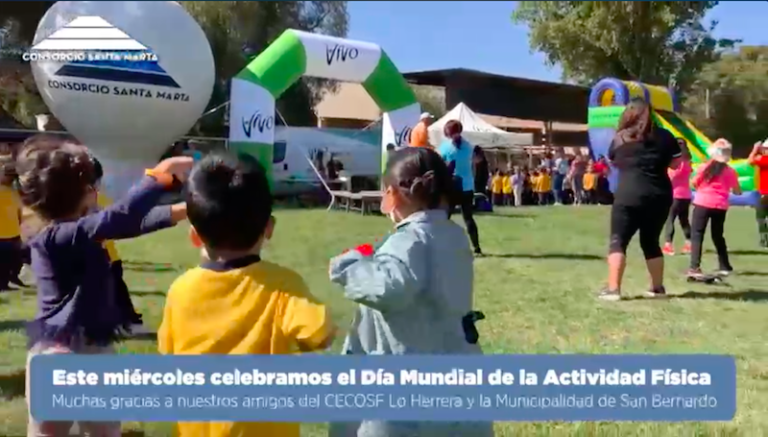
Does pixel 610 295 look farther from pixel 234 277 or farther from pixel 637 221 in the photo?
pixel 234 277

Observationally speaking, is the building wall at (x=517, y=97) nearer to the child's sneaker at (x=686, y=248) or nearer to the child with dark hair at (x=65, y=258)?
the child with dark hair at (x=65, y=258)

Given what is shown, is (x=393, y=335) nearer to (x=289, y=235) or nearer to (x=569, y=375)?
(x=569, y=375)

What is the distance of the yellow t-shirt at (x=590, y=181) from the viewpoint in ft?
16.6

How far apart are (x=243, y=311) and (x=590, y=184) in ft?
12.7

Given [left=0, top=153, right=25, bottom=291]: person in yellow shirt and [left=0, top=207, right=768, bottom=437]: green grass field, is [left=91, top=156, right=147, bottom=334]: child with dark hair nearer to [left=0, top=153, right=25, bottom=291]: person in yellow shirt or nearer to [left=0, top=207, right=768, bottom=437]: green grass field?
[left=0, top=207, right=768, bottom=437]: green grass field

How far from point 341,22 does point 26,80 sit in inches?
49.6

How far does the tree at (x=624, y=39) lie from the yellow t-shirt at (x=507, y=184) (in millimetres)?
1520

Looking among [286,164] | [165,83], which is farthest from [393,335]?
[286,164]

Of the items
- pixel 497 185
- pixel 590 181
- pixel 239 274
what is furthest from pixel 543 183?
pixel 239 274

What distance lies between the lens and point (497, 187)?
6145mm

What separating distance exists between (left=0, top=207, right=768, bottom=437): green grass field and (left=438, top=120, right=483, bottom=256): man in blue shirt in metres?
0.26

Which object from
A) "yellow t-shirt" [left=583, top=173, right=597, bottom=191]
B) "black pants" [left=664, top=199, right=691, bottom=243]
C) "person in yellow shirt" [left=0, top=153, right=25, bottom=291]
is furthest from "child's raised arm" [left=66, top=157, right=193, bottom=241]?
"black pants" [left=664, top=199, right=691, bottom=243]

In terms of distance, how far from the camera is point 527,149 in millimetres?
3863

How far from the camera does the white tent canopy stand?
152 inches
